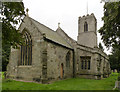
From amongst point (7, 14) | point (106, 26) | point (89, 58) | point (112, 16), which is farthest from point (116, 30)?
point (7, 14)

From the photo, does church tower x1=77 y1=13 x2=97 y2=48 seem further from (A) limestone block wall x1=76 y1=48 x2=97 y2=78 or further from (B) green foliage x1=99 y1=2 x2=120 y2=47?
(B) green foliage x1=99 y1=2 x2=120 y2=47

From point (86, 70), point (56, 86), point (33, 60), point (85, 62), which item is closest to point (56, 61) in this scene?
point (33, 60)

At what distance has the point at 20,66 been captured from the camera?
16906mm

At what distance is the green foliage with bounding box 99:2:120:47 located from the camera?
491 inches

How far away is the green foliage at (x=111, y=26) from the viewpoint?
12.5 meters

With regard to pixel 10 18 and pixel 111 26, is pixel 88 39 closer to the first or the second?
pixel 111 26

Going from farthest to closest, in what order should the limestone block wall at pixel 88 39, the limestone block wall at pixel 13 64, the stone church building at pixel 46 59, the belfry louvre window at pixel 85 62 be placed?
1. the limestone block wall at pixel 88 39
2. the belfry louvre window at pixel 85 62
3. the limestone block wall at pixel 13 64
4. the stone church building at pixel 46 59

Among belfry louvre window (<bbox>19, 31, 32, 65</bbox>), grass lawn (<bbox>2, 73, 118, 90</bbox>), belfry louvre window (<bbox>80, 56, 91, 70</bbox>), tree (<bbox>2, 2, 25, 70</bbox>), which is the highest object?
tree (<bbox>2, 2, 25, 70</bbox>)

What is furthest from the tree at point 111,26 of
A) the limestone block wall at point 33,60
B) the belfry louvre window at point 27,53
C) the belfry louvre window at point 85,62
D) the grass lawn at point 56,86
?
the belfry louvre window at point 27,53

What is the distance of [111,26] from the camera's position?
13758 mm

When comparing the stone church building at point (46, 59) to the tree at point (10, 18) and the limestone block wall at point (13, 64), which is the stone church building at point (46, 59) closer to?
the limestone block wall at point (13, 64)

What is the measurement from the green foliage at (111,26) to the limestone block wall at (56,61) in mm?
7420

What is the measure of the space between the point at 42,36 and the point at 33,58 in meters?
3.50

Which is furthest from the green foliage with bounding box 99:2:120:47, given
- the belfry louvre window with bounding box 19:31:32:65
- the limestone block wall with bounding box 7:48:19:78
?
the limestone block wall with bounding box 7:48:19:78
